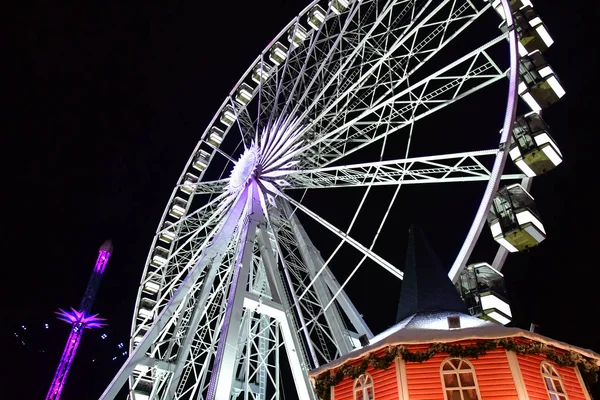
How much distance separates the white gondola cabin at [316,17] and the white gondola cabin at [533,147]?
27.3 feet

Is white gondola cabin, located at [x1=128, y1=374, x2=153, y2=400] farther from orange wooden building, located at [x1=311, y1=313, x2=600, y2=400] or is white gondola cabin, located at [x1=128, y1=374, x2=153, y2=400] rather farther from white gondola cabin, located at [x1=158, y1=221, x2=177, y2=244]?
orange wooden building, located at [x1=311, y1=313, x2=600, y2=400]

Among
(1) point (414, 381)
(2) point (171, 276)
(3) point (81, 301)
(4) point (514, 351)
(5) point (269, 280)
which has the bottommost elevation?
(1) point (414, 381)

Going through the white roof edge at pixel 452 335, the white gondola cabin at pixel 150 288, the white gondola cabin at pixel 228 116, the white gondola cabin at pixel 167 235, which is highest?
the white gondola cabin at pixel 228 116

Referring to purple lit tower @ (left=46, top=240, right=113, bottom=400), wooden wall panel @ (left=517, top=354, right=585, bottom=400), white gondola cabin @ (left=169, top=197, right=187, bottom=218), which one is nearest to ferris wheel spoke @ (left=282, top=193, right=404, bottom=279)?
wooden wall panel @ (left=517, top=354, right=585, bottom=400)

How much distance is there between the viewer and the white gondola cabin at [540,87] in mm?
12352

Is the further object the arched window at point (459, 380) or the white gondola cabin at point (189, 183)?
the white gondola cabin at point (189, 183)

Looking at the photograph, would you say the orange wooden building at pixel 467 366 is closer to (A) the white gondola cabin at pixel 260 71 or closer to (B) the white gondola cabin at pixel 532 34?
(B) the white gondola cabin at pixel 532 34

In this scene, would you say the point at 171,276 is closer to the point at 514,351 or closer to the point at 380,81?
the point at 380,81

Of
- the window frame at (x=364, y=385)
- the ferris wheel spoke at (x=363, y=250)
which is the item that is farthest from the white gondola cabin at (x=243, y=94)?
the window frame at (x=364, y=385)

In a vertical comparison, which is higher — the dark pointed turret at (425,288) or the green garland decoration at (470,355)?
the dark pointed turret at (425,288)

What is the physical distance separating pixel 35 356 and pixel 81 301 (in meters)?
6.62

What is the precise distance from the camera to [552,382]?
8148 mm

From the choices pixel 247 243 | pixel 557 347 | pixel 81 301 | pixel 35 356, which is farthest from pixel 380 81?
pixel 35 356

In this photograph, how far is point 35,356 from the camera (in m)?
46.2
